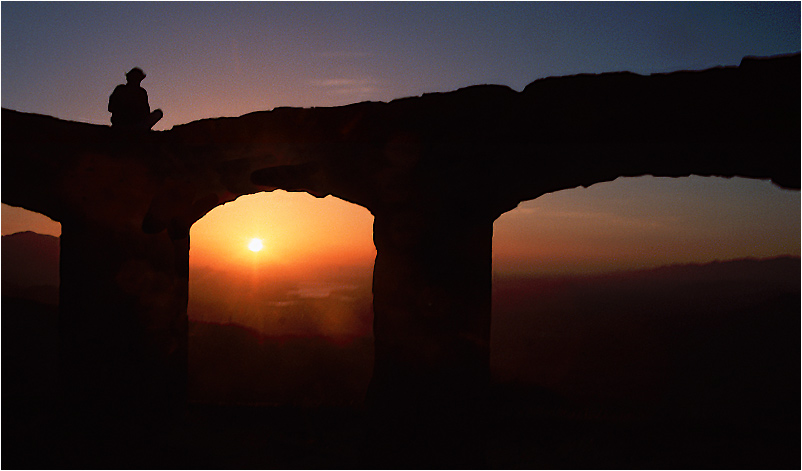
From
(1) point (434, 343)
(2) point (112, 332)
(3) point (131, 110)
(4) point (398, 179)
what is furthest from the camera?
(3) point (131, 110)

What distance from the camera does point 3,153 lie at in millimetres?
5098

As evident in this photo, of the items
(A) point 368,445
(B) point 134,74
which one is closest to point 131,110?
(B) point 134,74

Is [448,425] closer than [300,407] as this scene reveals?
Yes

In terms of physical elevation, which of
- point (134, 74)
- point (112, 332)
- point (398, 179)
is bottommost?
point (112, 332)

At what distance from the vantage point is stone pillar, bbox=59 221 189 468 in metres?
5.38

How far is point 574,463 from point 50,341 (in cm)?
1209

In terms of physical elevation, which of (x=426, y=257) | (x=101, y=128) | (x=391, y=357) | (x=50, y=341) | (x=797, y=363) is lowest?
(x=797, y=363)

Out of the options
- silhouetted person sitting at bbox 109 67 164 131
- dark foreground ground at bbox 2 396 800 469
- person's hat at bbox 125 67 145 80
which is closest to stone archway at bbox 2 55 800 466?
silhouetted person sitting at bbox 109 67 164 131

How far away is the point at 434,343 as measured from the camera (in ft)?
14.8

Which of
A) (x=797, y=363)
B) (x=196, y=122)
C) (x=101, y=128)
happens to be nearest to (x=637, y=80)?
(x=196, y=122)

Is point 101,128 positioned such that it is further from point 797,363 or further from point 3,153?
point 797,363

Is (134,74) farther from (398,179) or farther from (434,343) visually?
(434,343)

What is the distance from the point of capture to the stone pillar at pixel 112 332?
5.38 m

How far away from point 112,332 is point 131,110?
2474mm
